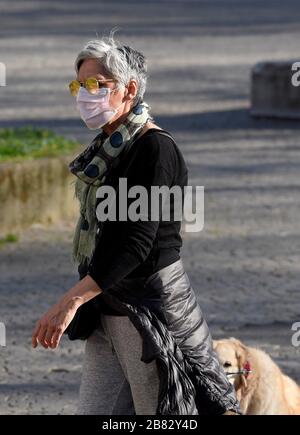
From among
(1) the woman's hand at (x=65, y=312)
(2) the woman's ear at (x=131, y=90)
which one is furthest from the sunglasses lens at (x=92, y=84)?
(1) the woman's hand at (x=65, y=312)

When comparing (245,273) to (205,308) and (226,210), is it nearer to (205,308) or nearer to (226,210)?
(205,308)

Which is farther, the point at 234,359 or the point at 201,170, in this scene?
the point at 201,170

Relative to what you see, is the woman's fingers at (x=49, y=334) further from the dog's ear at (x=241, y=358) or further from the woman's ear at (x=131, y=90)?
the dog's ear at (x=241, y=358)

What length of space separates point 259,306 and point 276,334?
0.51 meters

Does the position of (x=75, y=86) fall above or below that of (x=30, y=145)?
above

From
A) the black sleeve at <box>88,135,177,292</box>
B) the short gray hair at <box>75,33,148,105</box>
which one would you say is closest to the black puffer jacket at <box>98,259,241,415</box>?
the black sleeve at <box>88,135,177,292</box>

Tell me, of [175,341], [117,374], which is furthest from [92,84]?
[117,374]

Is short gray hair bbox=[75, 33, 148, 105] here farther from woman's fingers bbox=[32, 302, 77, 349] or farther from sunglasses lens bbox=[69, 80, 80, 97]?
woman's fingers bbox=[32, 302, 77, 349]

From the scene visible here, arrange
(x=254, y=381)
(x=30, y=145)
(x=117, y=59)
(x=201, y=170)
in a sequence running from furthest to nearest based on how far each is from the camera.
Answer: (x=201, y=170)
(x=30, y=145)
(x=254, y=381)
(x=117, y=59)

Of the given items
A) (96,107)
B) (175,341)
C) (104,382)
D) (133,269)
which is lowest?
(104,382)

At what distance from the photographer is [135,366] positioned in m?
3.96

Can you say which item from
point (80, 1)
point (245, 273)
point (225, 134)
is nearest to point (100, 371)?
point (245, 273)

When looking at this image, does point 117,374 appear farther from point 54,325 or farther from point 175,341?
point 54,325

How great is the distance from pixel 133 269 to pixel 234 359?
1.18 m
